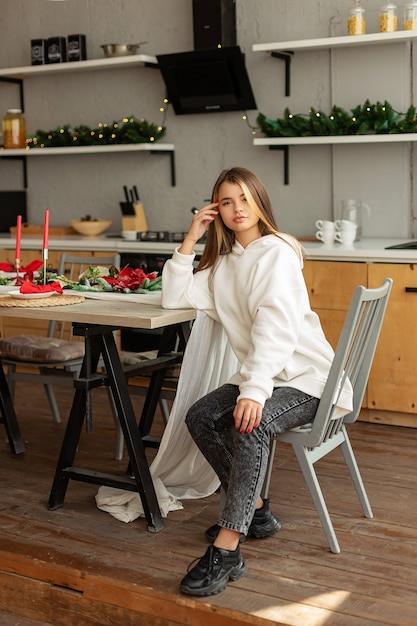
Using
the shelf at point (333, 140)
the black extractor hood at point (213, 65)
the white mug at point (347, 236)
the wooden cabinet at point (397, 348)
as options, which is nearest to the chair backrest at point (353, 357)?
the wooden cabinet at point (397, 348)

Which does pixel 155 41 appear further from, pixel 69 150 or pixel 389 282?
pixel 389 282

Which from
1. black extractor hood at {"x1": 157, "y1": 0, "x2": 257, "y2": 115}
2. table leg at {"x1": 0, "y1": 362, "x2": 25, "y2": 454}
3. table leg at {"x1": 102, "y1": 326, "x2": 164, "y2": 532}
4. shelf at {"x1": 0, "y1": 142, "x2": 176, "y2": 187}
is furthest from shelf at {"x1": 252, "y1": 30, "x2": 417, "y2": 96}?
table leg at {"x1": 102, "y1": 326, "x2": 164, "y2": 532}

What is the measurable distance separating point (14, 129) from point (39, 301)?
298 centimetres

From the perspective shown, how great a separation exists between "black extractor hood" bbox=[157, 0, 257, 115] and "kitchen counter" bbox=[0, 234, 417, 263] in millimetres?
925

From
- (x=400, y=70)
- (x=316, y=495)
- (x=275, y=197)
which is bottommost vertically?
(x=316, y=495)

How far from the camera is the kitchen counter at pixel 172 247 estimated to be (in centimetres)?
404

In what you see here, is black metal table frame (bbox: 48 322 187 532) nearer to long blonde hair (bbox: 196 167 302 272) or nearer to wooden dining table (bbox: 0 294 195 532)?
wooden dining table (bbox: 0 294 195 532)

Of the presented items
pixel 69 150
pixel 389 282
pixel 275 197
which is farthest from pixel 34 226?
pixel 389 282

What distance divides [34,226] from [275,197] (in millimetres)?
1632

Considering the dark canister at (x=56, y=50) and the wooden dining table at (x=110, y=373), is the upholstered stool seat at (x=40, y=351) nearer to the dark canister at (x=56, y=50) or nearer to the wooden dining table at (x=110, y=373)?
the wooden dining table at (x=110, y=373)

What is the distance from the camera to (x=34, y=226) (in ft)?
18.5

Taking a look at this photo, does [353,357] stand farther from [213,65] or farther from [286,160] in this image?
[213,65]

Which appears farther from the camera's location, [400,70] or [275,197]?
[275,197]

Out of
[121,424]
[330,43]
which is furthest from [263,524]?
[330,43]
